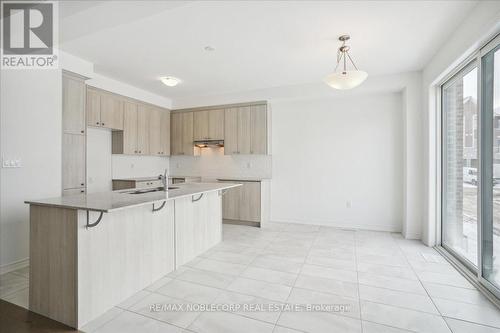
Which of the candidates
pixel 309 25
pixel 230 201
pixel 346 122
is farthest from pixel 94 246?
pixel 346 122

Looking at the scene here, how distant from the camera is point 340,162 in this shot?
4.84m

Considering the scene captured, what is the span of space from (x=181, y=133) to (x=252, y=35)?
135 inches

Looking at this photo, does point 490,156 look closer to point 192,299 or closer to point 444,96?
point 444,96

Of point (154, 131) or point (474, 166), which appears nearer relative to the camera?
point (474, 166)

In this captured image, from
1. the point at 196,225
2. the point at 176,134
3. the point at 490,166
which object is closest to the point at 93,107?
the point at 176,134

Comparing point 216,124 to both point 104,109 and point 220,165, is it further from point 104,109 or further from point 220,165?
point 104,109

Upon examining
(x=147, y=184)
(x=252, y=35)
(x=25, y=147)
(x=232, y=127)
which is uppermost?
(x=252, y=35)

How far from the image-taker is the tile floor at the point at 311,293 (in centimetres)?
187

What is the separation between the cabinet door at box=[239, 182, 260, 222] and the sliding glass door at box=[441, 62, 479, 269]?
294 cm

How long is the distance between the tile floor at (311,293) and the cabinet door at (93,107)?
230 cm

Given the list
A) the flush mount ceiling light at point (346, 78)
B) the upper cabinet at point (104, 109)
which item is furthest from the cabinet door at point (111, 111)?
the flush mount ceiling light at point (346, 78)

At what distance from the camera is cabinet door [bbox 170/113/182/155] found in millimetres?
5809

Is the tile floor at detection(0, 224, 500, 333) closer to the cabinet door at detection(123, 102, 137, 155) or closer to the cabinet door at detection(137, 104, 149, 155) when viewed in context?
the cabinet door at detection(123, 102, 137, 155)

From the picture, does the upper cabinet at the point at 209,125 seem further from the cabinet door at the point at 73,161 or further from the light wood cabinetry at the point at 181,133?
the cabinet door at the point at 73,161
